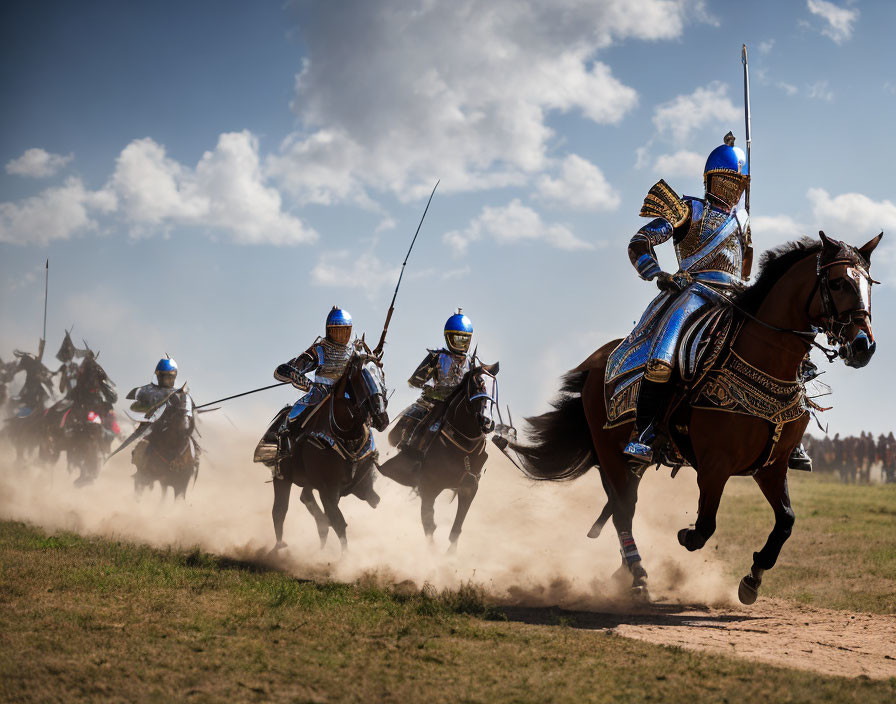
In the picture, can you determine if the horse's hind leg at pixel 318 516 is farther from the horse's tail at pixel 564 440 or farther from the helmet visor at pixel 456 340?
the horse's tail at pixel 564 440

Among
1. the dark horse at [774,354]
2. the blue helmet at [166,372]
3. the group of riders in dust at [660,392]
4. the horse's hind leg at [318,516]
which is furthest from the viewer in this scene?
the blue helmet at [166,372]

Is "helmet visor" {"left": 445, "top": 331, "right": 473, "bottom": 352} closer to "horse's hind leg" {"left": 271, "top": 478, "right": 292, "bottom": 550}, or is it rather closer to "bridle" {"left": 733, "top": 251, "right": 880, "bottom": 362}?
"horse's hind leg" {"left": 271, "top": 478, "right": 292, "bottom": 550}

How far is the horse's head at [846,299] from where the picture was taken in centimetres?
772

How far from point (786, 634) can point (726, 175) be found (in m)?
4.79

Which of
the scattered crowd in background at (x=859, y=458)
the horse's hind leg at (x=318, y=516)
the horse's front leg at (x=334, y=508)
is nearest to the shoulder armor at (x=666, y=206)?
the horse's front leg at (x=334, y=508)

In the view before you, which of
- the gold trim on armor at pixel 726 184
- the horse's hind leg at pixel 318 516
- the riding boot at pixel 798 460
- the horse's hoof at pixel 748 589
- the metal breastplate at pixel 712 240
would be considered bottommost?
the horse's hoof at pixel 748 589

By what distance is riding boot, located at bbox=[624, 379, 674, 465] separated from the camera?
9219 millimetres

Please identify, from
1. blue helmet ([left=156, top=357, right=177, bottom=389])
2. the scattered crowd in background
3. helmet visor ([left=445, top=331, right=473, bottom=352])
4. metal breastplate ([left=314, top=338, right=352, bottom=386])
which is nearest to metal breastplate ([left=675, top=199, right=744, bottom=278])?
helmet visor ([left=445, top=331, right=473, bottom=352])

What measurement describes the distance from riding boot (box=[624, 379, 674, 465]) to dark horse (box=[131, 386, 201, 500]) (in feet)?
34.6

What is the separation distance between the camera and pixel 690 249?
387 inches

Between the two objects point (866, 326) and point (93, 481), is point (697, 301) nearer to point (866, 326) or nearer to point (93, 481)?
point (866, 326)

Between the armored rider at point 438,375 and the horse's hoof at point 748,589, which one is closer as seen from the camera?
the horse's hoof at point 748,589

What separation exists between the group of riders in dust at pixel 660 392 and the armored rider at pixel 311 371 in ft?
0.07

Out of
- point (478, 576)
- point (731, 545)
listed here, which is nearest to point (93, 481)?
point (478, 576)
